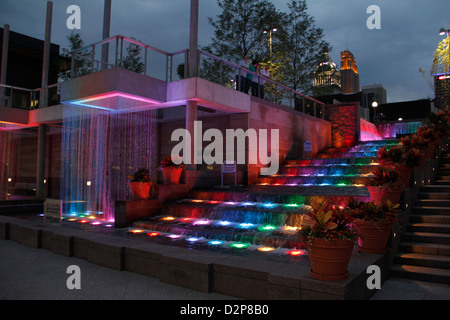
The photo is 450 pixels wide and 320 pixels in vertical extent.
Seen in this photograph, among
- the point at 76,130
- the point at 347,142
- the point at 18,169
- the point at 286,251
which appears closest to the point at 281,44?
the point at 347,142

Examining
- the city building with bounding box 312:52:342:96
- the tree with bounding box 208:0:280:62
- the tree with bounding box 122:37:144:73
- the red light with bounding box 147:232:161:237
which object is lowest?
the red light with bounding box 147:232:161:237

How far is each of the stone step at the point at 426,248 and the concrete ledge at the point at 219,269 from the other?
1026 mm

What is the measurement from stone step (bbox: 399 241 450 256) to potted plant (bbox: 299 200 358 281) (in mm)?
2915

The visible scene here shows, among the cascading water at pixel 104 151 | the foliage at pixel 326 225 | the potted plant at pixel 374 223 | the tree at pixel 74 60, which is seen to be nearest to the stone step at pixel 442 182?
the potted plant at pixel 374 223

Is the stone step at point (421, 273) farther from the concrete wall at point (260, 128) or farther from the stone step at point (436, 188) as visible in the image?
the concrete wall at point (260, 128)

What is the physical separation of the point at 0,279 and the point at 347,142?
1640 cm

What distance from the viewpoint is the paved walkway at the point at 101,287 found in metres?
4.79

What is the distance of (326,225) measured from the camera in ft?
13.4

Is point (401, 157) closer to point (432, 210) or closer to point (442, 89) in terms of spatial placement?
point (432, 210)

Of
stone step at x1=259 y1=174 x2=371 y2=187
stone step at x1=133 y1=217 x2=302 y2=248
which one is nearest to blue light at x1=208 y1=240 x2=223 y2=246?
stone step at x1=133 y1=217 x2=302 y2=248

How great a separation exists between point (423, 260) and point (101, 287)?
17.2 ft

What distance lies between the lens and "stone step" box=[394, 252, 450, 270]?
5762mm

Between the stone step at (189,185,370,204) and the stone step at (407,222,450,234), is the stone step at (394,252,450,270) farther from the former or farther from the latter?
the stone step at (189,185,370,204)

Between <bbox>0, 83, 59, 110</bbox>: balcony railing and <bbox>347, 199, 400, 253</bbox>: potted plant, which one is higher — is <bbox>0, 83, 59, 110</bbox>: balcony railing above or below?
above
